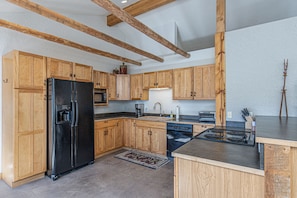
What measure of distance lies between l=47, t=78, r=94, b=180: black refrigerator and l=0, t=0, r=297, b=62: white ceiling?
1.76 metres

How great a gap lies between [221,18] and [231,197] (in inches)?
114

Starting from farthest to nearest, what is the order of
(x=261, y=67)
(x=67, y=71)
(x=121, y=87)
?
(x=121, y=87) → (x=67, y=71) → (x=261, y=67)

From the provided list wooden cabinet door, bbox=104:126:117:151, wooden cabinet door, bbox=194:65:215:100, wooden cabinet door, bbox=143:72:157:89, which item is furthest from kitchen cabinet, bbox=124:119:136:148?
wooden cabinet door, bbox=194:65:215:100

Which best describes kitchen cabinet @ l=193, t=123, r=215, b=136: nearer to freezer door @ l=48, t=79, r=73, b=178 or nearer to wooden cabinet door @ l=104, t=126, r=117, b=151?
wooden cabinet door @ l=104, t=126, r=117, b=151

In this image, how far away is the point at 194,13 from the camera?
408 cm

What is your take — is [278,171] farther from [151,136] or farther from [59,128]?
[151,136]

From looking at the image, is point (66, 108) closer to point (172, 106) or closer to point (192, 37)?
point (172, 106)

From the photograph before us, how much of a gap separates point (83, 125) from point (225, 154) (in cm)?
299

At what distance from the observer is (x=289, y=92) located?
7.87 feet

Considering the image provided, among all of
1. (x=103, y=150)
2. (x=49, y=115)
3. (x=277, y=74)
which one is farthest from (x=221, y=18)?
(x=103, y=150)

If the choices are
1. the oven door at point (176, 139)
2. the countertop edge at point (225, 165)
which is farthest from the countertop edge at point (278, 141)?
the oven door at point (176, 139)

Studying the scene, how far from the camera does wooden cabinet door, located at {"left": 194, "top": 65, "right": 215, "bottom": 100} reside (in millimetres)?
3773

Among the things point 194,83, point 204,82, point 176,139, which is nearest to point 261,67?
point 204,82

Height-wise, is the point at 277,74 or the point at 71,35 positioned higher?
the point at 71,35
